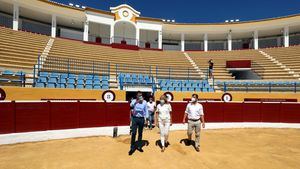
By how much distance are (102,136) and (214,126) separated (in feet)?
20.5

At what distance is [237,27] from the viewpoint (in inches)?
1161

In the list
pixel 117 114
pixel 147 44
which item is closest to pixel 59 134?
pixel 117 114

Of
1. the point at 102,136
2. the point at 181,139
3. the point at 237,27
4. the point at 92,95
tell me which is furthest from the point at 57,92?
the point at 237,27

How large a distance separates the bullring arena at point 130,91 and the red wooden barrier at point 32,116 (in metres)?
0.03

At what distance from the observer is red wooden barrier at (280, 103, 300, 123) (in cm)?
1288

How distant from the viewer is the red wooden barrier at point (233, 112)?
12586 millimetres

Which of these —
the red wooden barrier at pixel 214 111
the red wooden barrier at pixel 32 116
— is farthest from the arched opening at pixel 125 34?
the red wooden barrier at pixel 32 116

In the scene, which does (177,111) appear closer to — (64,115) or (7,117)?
(64,115)

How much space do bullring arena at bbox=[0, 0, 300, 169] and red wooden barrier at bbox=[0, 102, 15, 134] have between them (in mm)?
32

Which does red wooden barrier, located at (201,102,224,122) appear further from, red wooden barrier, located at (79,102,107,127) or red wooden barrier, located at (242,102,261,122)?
red wooden barrier, located at (79,102,107,127)

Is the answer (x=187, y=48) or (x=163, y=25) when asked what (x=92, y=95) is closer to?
(x=163, y=25)

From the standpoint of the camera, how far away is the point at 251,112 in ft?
42.3

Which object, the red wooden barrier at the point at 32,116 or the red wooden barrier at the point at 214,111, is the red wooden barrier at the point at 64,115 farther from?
the red wooden barrier at the point at 214,111

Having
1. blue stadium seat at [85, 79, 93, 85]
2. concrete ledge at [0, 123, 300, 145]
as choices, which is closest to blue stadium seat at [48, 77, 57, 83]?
blue stadium seat at [85, 79, 93, 85]
